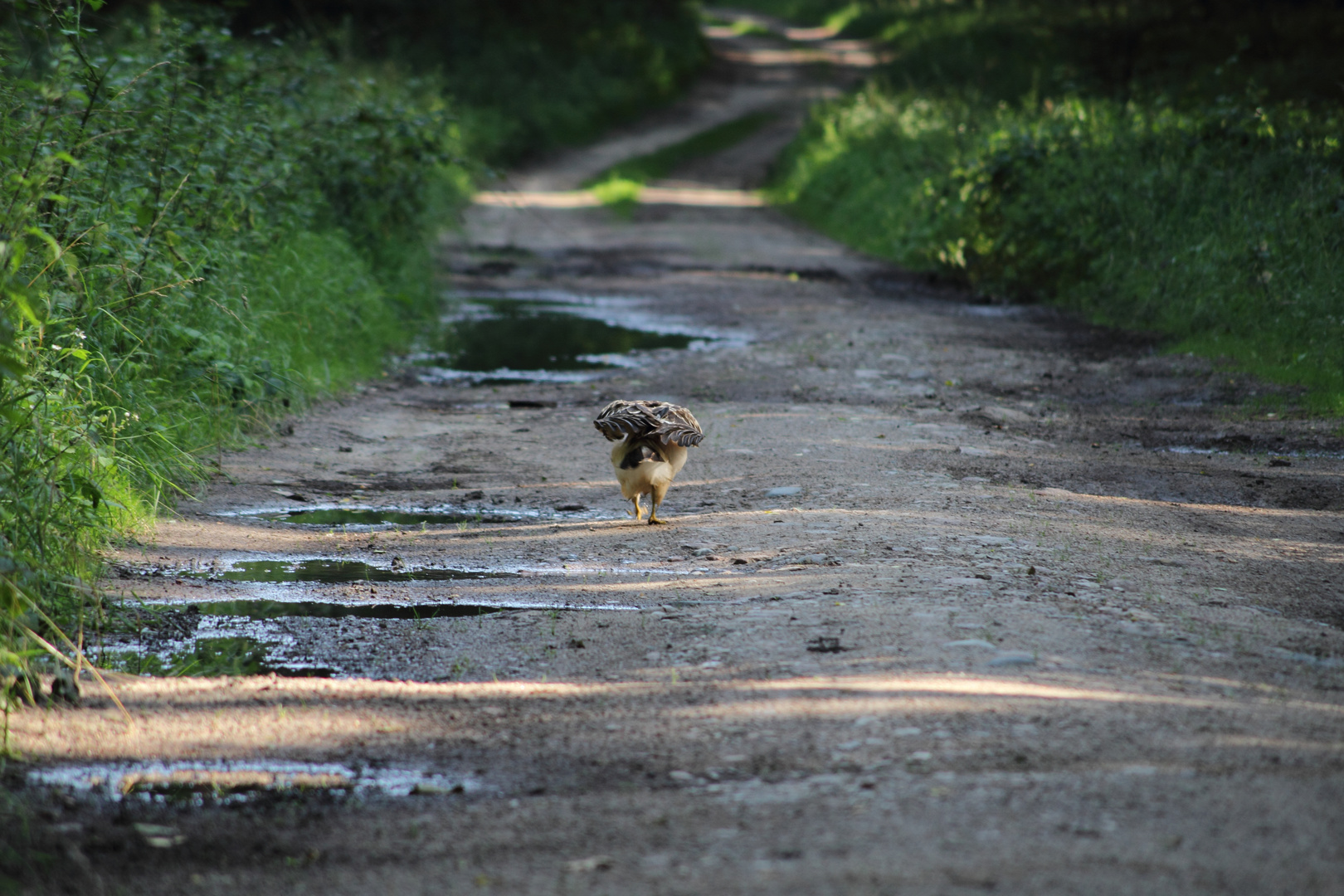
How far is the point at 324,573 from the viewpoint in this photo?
5215mm

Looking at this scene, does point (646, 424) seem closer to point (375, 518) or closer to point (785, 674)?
point (375, 518)

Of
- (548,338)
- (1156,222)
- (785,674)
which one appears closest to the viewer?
(785,674)

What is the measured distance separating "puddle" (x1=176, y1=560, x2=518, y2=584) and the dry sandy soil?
11 cm

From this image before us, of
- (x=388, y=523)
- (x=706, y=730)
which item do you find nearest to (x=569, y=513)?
(x=388, y=523)

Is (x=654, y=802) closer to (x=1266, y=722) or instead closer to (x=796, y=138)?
(x=1266, y=722)

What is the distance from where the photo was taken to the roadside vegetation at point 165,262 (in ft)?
14.6

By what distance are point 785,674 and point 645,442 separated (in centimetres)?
197

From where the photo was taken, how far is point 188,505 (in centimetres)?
607

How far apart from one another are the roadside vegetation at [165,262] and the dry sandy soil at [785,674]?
0.42 meters

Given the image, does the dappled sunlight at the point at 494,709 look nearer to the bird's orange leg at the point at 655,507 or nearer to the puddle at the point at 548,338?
the bird's orange leg at the point at 655,507

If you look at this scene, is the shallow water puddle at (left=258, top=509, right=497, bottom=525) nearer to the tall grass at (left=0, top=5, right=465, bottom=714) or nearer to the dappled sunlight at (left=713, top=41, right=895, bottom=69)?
the tall grass at (left=0, top=5, right=465, bottom=714)

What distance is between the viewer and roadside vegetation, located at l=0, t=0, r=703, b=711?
4.46 m

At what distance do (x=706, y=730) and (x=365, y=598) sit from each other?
189 centimetres

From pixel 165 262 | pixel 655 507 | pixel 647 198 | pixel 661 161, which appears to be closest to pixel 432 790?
pixel 655 507
